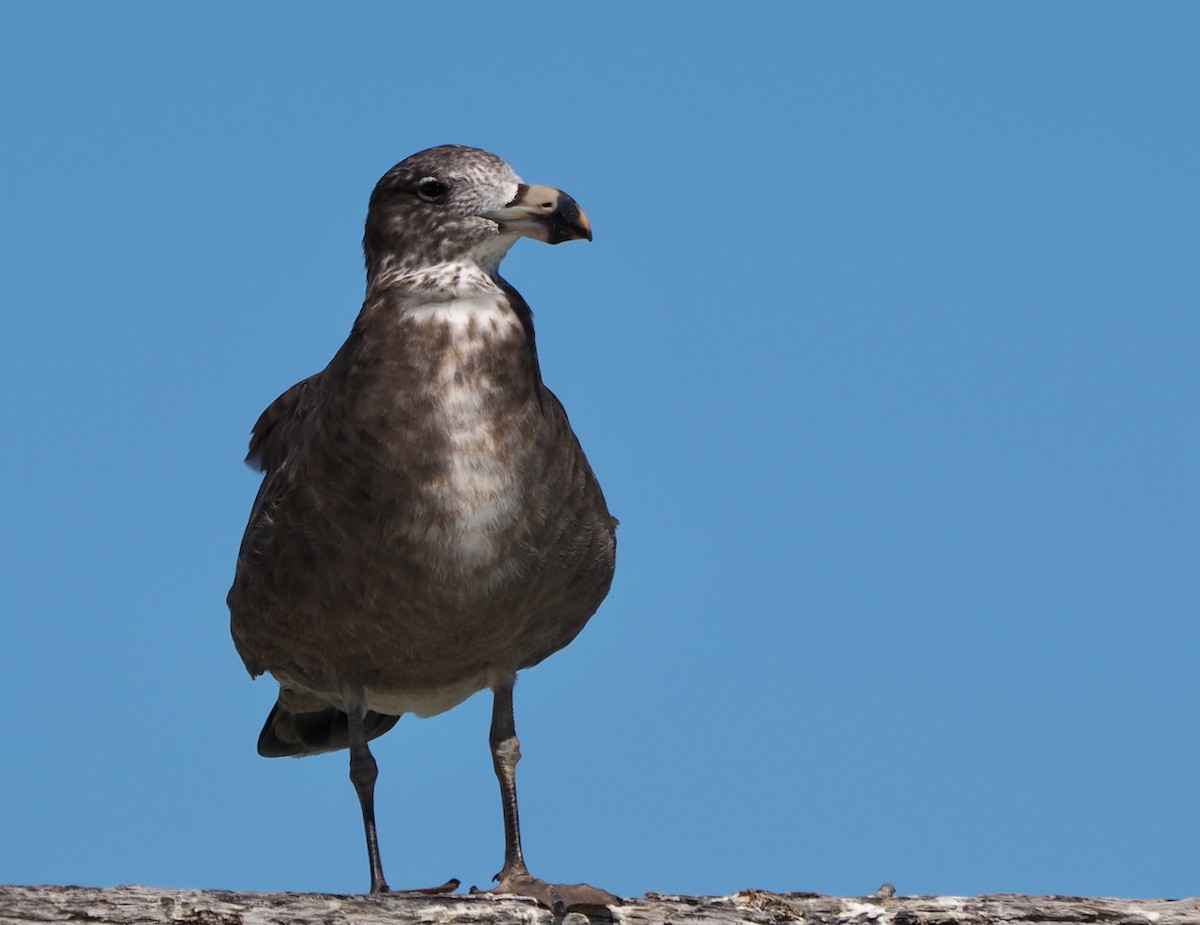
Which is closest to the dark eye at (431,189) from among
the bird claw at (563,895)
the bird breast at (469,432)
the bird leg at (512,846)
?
the bird breast at (469,432)

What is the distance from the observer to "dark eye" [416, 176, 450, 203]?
693 cm

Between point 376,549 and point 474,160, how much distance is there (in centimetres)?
155

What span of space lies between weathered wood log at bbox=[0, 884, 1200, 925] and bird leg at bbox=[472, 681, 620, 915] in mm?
58

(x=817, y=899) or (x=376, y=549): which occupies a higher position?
(x=376, y=549)

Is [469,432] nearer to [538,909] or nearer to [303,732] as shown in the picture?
[538,909]

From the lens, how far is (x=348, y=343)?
22.9 ft

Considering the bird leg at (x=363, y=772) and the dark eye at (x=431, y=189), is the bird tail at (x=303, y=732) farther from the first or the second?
the dark eye at (x=431, y=189)

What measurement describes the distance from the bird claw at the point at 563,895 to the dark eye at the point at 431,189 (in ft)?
8.59

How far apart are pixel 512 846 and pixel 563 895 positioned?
0.72 m

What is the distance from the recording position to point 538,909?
20.6 feet

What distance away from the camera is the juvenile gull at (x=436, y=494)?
6691 mm

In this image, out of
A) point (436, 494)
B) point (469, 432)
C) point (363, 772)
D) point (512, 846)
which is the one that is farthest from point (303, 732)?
point (469, 432)

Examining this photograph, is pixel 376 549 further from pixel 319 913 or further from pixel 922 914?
pixel 922 914

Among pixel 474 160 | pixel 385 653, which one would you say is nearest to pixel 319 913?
pixel 385 653
